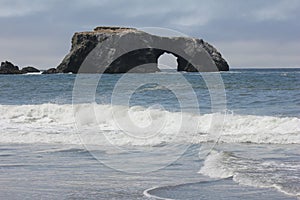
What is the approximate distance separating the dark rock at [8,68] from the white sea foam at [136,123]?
85.5 m

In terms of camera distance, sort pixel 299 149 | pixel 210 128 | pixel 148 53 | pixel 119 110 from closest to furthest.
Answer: pixel 299 149 → pixel 210 128 → pixel 119 110 → pixel 148 53

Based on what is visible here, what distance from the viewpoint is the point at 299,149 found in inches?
526

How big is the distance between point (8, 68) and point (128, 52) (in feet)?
84.1

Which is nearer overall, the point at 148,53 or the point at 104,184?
the point at 104,184

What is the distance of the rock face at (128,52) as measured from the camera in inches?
3605

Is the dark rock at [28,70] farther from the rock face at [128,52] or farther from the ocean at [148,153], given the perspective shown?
the ocean at [148,153]

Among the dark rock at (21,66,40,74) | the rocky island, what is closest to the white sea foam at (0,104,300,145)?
the rocky island

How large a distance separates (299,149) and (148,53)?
270 ft

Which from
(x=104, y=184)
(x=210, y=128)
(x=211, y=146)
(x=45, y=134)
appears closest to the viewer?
(x=104, y=184)

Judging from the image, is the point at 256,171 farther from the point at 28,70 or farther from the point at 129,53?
the point at 28,70

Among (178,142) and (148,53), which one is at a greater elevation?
(148,53)


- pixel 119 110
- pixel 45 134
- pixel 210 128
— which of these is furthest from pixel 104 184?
pixel 119 110

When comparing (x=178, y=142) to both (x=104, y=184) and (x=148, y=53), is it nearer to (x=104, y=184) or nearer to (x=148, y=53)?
(x=104, y=184)

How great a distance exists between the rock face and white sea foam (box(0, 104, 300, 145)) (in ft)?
213
